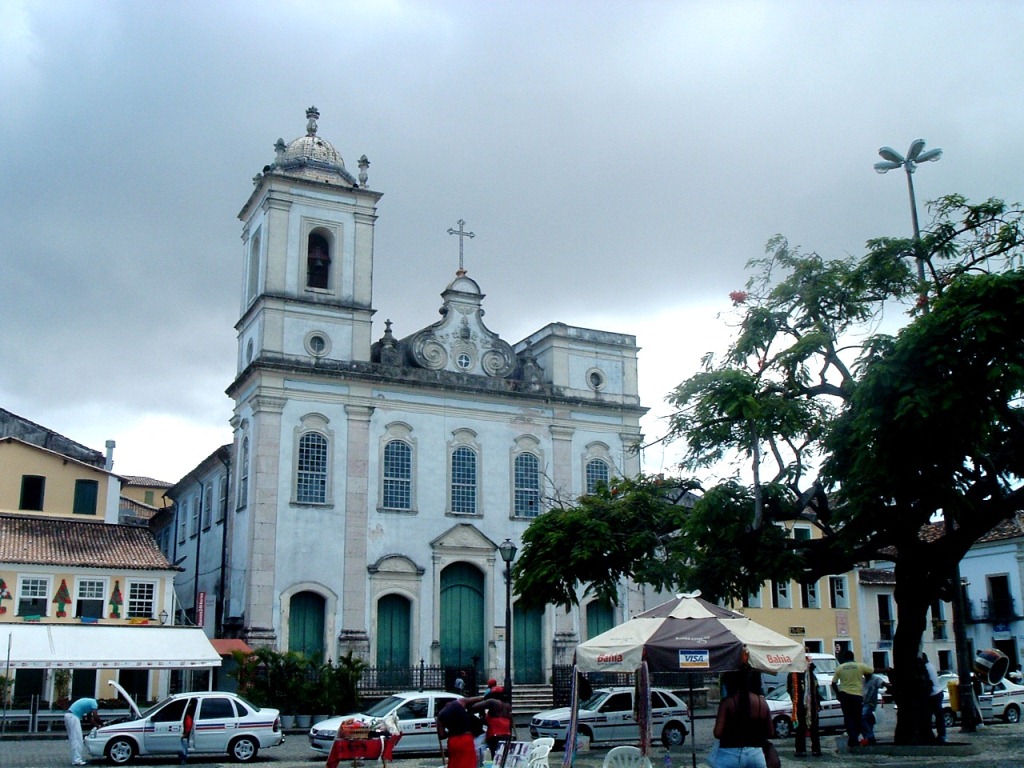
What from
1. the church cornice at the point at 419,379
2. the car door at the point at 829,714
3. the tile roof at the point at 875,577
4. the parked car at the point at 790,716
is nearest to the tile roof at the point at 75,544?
the church cornice at the point at 419,379

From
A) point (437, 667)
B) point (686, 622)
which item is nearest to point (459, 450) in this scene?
point (437, 667)

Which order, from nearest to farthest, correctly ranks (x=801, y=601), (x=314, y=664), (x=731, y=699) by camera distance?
(x=731, y=699), (x=314, y=664), (x=801, y=601)

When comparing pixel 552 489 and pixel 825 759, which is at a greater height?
pixel 552 489

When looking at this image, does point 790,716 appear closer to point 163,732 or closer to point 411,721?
point 411,721

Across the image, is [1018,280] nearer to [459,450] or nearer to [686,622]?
[686,622]

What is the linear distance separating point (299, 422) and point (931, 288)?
19662 millimetres

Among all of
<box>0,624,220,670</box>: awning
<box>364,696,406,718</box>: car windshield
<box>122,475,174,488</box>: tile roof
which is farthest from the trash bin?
<box>122,475,174,488</box>: tile roof

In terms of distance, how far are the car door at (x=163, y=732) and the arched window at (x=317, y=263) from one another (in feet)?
55.9

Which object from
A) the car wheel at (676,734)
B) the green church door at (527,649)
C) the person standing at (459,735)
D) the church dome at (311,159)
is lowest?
the car wheel at (676,734)

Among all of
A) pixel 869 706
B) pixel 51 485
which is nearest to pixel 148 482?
pixel 51 485

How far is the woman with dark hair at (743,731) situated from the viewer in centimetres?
946

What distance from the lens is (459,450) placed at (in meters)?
34.4

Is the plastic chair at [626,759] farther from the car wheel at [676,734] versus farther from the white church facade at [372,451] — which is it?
the white church facade at [372,451]

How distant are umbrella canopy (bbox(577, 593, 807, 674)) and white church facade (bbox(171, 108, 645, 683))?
17349mm
